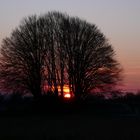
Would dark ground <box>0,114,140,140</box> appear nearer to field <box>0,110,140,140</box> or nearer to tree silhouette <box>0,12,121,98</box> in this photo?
field <box>0,110,140,140</box>

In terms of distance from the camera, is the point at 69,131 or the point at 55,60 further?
the point at 55,60

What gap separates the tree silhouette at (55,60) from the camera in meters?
48.3

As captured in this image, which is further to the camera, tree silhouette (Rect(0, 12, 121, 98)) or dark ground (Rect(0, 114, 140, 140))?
tree silhouette (Rect(0, 12, 121, 98))

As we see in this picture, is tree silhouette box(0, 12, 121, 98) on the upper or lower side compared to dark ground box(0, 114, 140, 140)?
upper

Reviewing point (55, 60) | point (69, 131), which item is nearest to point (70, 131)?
point (69, 131)

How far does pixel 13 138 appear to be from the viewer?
778 inches

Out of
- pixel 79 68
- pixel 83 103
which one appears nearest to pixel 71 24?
pixel 79 68

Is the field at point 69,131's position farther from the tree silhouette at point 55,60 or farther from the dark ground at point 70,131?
the tree silhouette at point 55,60

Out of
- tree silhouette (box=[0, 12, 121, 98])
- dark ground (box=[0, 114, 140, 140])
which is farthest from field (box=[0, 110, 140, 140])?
tree silhouette (box=[0, 12, 121, 98])

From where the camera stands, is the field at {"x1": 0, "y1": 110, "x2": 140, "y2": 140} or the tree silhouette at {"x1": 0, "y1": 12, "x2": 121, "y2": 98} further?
the tree silhouette at {"x1": 0, "y1": 12, "x2": 121, "y2": 98}

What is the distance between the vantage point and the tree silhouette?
4834 cm

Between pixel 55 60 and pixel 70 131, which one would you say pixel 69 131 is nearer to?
pixel 70 131

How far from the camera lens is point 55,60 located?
4881 cm

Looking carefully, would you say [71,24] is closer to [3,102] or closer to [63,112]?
[63,112]
